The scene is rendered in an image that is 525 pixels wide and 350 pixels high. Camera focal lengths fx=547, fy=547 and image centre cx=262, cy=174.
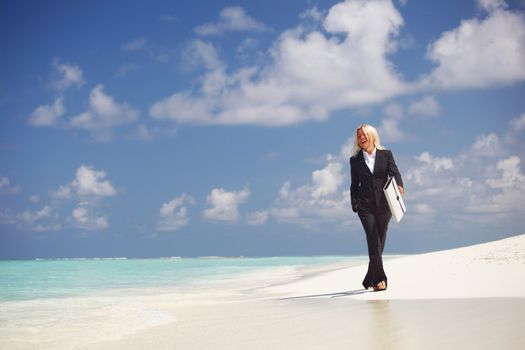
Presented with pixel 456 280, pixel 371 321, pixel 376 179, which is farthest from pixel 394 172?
pixel 371 321

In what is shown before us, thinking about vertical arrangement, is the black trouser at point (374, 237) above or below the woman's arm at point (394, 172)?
below

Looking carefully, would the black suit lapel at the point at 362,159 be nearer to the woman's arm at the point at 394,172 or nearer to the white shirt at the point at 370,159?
the white shirt at the point at 370,159

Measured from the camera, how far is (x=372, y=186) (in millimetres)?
7746

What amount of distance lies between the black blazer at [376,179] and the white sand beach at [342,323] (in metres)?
1.24

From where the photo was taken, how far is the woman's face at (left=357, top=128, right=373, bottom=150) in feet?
25.5

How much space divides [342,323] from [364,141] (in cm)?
366

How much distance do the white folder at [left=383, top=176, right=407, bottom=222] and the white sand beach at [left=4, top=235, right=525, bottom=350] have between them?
102cm

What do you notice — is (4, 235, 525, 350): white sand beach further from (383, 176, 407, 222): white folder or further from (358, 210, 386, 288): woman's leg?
(383, 176, 407, 222): white folder

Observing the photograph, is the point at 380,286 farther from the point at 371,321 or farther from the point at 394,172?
the point at 371,321

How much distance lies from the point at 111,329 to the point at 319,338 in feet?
7.57

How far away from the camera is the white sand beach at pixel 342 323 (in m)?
3.79

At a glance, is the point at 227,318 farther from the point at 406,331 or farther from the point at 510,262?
the point at 510,262

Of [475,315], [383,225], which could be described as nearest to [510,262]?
[383,225]

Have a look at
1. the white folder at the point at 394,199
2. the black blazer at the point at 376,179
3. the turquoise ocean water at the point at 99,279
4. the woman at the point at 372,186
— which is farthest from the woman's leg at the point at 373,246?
the turquoise ocean water at the point at 99,279
